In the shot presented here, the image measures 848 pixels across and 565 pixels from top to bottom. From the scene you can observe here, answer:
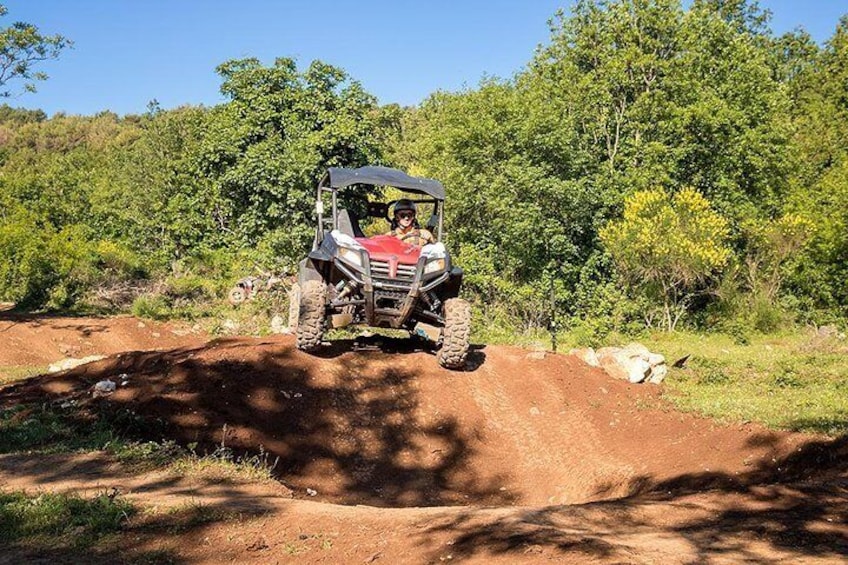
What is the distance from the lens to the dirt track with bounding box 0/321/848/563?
5.25 metres

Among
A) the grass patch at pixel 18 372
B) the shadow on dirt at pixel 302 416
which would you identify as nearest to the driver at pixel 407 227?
the shadow on dirt at pixel 302 416

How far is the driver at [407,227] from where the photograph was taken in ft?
39.5

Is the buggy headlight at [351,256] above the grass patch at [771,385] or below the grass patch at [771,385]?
above

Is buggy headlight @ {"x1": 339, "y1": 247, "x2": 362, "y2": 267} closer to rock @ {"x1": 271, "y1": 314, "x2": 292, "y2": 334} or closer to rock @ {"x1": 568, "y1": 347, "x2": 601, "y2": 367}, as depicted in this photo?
rock @ {"x1": 568, "y1": 347, "x2": 601, "y2": 367}

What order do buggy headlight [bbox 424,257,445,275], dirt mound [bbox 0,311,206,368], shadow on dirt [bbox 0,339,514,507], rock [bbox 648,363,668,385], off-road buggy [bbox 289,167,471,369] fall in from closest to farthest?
shadow on dirt [bbox 0,339,514,507]
off-road buggy [bbox 289,167,471,369]
buggy headlight [bbox 424,257,445,275]
rock [bbox 648,363,668,385]
dirt mound [bbox 0,311,206,368]

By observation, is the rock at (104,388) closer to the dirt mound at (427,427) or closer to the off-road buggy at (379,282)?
the dirt mound at (427,427)

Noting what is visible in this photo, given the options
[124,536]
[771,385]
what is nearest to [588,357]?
[771,385]

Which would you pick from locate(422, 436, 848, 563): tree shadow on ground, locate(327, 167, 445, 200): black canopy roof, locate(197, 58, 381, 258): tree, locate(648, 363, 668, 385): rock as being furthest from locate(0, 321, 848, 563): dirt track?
locate(197, 58, 381, 258): tree

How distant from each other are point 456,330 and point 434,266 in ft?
3.94

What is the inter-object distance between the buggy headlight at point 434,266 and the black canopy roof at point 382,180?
1382 mm

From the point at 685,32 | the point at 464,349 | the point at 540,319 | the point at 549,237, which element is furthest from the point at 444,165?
the point at 464,349

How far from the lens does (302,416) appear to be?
33.0 feet

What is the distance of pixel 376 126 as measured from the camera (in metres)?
23.5

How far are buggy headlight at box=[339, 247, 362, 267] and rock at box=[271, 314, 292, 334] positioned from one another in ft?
30.0
